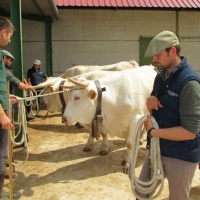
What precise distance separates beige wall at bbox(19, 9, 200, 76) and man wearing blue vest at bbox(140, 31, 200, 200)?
876 cm

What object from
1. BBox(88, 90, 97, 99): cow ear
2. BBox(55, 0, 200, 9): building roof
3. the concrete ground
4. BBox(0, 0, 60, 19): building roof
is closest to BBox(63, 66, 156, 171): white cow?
BBox(88, 90, 97, 99): cow ear

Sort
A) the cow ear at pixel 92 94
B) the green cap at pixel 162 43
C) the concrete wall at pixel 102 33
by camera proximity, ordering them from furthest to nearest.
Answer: the concrete wall at pixel 102 33, the cow ear at pixel 92 94, the green cap at pixel 162 43

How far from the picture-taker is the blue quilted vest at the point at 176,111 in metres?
1.94

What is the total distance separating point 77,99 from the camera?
4.16 meters

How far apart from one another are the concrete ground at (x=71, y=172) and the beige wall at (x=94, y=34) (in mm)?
5193

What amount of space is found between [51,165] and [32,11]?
694cm

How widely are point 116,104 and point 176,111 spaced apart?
2.33 m

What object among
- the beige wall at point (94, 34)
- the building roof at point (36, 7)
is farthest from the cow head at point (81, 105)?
A: the beige wall at point (94, 34)

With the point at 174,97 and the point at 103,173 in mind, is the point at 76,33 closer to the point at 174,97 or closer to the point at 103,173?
the point at 103,173

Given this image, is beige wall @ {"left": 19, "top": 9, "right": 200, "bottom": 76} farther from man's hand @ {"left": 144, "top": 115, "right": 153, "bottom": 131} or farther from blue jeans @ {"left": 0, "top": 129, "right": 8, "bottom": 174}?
man's hand @ {"left": 144, "top": 115, "right": 153, "bottom": 131}

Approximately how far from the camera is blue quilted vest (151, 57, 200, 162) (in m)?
1.94

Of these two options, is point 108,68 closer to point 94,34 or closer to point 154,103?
point 94,34

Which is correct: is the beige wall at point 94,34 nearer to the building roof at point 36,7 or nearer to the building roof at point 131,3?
the building roof at point 131,3

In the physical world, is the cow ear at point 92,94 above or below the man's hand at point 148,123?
above
